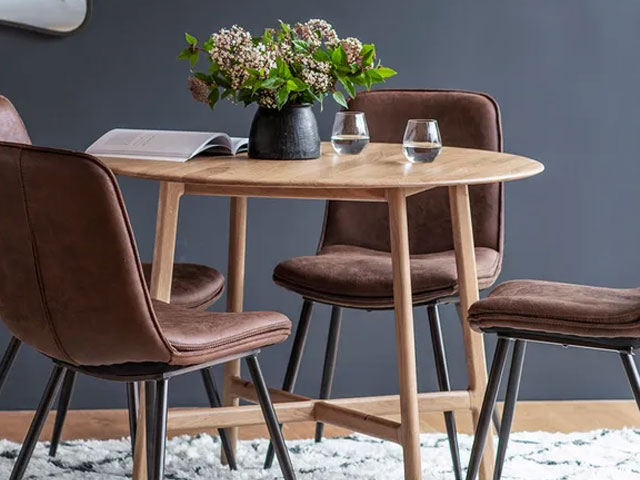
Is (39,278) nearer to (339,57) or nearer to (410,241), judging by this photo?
(339,57)

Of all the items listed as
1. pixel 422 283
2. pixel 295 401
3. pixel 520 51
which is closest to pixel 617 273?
pixel 520 51

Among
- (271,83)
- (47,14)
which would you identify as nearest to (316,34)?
(271,83)

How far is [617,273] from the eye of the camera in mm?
3584

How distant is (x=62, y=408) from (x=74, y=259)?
1.17m

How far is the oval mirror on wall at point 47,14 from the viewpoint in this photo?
129 inches

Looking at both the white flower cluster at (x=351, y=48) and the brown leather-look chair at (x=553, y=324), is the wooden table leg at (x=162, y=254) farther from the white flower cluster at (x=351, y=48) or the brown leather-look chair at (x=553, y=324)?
the brown leather-look chair at (x=553, y=324)

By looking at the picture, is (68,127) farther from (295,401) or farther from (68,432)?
(295,401)

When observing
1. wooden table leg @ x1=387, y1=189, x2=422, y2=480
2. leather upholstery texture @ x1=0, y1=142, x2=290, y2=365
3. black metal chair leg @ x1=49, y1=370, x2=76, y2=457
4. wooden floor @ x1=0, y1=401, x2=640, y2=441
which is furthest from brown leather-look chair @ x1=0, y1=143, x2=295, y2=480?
wooden floor @ x1=0, y1=401, x2=640, y2=441

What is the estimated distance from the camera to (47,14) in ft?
Result: 10.8

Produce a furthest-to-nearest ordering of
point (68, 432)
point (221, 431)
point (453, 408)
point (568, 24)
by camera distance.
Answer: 1. point (568, 24)
2. point (68, 432)
3. point (221, 431)
4. point (453, 408)

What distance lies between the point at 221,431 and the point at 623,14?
1.85 metres

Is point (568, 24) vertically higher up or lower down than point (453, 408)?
higher up

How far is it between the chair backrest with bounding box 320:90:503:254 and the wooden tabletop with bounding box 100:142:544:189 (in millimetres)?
414

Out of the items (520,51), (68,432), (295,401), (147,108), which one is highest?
(520,51)
